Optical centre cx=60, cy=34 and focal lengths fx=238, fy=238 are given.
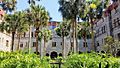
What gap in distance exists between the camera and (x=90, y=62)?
24.6ft

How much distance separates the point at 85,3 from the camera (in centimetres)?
3975

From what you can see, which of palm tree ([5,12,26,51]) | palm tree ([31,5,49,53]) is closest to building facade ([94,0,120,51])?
palm tree ([31,5,49,53])

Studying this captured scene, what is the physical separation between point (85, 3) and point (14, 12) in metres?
15.7

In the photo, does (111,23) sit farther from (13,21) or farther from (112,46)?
(13,21)

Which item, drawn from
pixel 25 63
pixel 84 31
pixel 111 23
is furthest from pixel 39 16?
A: pixel 25 63

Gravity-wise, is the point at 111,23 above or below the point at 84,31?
above

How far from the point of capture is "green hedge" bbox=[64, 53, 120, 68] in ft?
24.7

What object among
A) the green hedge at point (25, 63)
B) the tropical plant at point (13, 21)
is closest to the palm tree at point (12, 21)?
the tropical plant at point (13, 21)

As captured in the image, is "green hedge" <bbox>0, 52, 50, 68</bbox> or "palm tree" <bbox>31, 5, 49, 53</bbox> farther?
"palm tree" <bbox>31, 5, 49, 53</bbox>

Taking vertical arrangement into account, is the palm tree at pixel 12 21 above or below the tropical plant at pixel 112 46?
above

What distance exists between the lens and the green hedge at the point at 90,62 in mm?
7520

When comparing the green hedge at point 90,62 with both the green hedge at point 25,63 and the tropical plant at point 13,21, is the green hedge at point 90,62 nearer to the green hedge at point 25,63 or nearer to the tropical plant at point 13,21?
the green hedge at point 25,63

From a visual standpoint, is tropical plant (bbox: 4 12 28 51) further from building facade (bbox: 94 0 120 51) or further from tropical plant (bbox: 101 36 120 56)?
building facade (bbox: 94 0 120 51)

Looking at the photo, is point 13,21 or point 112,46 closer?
point 112,46
